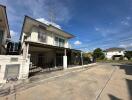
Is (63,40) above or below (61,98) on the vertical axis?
above

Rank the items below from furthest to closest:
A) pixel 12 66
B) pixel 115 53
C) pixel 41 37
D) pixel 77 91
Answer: pixel 115 53 < pixel 41 37 < pixel 12 66 < pixel 77 91

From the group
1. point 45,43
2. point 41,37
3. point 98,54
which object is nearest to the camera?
point 41,37

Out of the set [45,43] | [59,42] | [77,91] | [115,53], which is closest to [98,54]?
[115,53]

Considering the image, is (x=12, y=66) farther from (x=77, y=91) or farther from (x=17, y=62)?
(x=77, y=91)

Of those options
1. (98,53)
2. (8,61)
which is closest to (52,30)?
(8,61)

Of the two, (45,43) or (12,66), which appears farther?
(45,43)

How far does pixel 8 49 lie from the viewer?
564 inches

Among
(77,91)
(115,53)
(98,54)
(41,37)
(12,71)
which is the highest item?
(41,37)

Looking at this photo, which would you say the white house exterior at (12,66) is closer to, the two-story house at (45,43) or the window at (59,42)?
the two-story house at (45,43)

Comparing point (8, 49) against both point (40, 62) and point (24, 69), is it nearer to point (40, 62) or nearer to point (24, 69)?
point (40, 62)

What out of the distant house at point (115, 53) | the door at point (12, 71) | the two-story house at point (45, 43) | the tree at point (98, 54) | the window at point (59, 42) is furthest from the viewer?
the distant house at point (115, 53)

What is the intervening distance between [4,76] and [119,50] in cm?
5994

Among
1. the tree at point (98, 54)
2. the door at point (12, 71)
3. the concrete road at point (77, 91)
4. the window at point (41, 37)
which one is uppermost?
the window at point (41, 37)

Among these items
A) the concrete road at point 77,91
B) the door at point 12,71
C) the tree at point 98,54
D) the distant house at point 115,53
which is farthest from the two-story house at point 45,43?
the distant house at point 115,53
